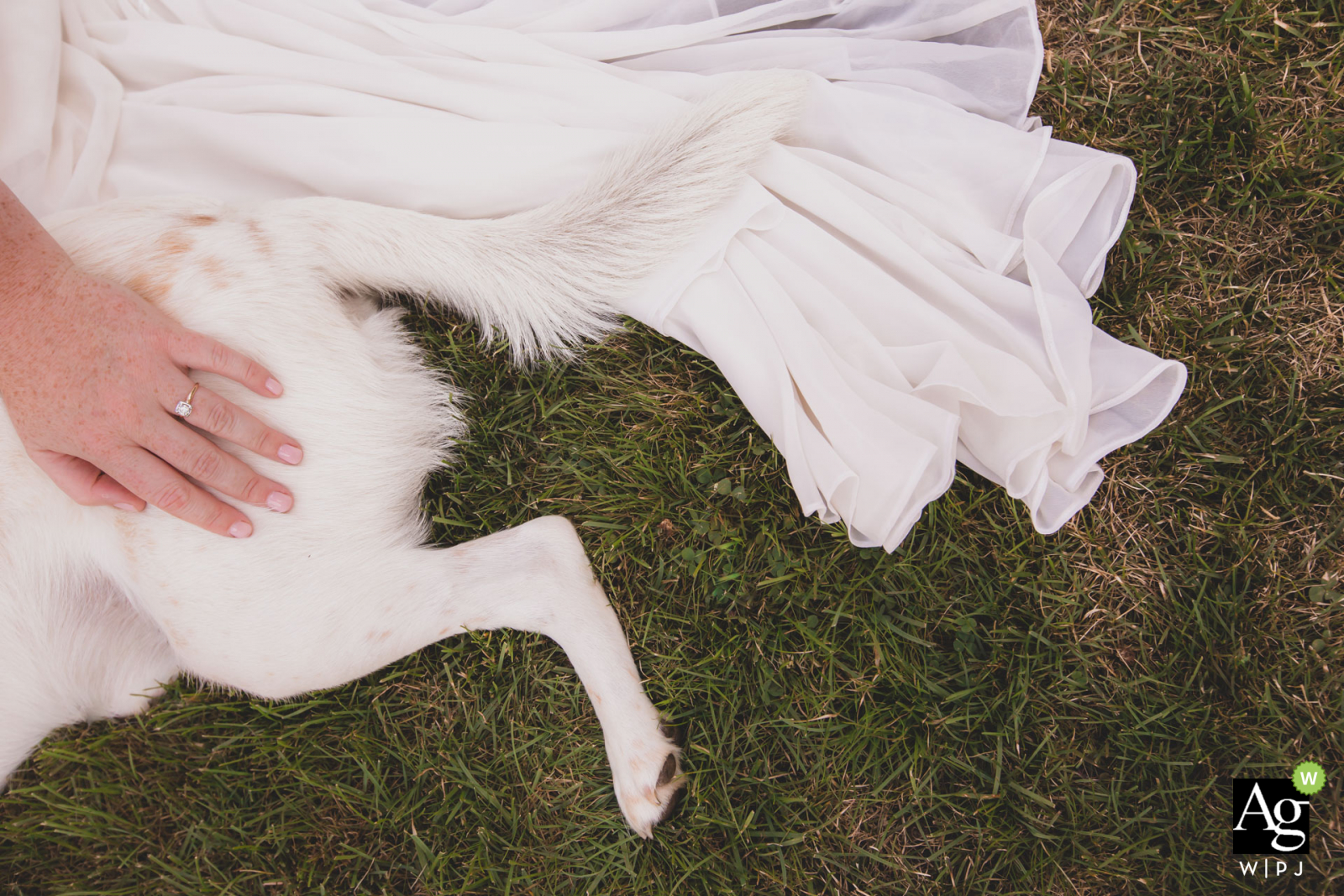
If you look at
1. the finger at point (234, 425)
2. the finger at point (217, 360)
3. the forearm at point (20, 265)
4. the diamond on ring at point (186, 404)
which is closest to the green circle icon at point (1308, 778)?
the finger at point (234, 425)

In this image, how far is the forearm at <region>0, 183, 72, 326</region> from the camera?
1.67m

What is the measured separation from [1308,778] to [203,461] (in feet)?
10.7

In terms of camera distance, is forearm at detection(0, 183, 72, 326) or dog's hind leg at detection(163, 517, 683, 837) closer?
forearm at detection(0, 183, 72, 326)

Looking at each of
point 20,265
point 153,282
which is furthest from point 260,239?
point 20,265

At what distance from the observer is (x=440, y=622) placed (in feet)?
6.79

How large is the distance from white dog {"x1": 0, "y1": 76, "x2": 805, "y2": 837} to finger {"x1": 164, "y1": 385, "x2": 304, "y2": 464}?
0.05 meters

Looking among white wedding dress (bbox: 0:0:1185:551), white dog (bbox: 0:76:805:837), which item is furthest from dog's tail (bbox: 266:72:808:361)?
white wedding dress (bbox: 0:0:1185:551)

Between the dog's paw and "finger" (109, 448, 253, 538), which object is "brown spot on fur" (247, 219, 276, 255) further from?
the dog's paw

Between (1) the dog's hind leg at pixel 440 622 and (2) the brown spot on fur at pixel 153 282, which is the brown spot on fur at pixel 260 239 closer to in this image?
(2) the brown spot on fur at pixel 153 282

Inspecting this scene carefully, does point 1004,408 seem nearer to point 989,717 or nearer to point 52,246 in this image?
point 989,717

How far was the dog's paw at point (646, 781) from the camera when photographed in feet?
7.01

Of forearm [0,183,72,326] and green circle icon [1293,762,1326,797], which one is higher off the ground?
forearm [0,183,72,326]

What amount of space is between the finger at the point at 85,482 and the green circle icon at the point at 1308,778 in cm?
335

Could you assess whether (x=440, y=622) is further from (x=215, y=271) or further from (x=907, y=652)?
(x=907, y=652)
